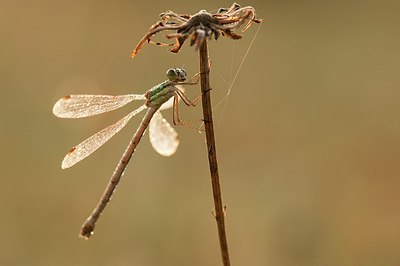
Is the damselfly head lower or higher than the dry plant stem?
higher

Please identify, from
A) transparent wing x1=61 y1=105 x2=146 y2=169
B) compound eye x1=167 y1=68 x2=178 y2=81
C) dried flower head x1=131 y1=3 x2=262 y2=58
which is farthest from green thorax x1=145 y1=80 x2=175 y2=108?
dried flower head x1=131 y1=3 x2=262 y2=58

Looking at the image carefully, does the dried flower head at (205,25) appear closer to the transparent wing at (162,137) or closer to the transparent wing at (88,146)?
the transparent wing at (162,137)

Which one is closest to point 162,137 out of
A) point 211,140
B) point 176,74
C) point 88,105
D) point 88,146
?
point 176,74

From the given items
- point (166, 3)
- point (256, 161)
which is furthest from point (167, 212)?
point (166, 3)

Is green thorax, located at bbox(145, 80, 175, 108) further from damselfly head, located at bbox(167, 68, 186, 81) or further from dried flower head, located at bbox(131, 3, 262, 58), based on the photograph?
dried flower head, located at bbox(131, 3, 262, 58)

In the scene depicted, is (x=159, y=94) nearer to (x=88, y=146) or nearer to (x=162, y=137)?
(x=162, y=137)

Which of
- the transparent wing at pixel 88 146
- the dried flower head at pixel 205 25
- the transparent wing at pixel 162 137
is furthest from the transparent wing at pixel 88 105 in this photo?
the dried flower head at pixel 205 25
